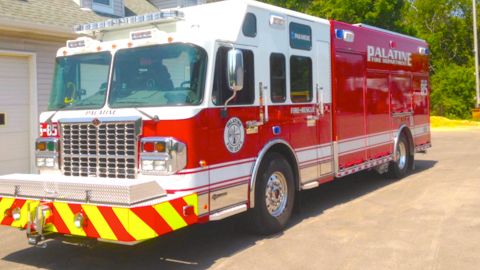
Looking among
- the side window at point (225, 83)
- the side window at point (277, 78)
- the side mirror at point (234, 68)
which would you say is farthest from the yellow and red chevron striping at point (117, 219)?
the side window at point (277, 78)

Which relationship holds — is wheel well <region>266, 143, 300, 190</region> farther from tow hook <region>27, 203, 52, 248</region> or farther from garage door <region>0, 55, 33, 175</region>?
garage door <region>0, 55, 33, 175</region>

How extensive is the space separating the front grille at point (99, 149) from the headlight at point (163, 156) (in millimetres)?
177

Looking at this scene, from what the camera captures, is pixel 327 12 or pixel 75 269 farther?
pixel 327 12

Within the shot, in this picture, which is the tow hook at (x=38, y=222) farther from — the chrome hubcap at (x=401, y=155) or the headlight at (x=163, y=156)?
the chrome hubcap at (x=401, y=155)

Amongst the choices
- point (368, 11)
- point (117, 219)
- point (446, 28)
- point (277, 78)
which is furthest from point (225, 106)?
point (446, 28)

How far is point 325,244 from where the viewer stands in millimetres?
5898

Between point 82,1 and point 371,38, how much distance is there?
8.28 metres

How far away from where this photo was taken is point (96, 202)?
4719 mm

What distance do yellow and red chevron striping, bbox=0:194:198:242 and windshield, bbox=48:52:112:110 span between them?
4.32 feet

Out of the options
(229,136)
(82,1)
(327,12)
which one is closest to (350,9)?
(327,12)

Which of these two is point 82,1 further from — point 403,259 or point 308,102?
point 403,259

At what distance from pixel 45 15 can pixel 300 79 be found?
704 centimetres

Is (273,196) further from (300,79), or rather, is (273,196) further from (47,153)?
(47,153)

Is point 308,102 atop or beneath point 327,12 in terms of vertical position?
beneath
